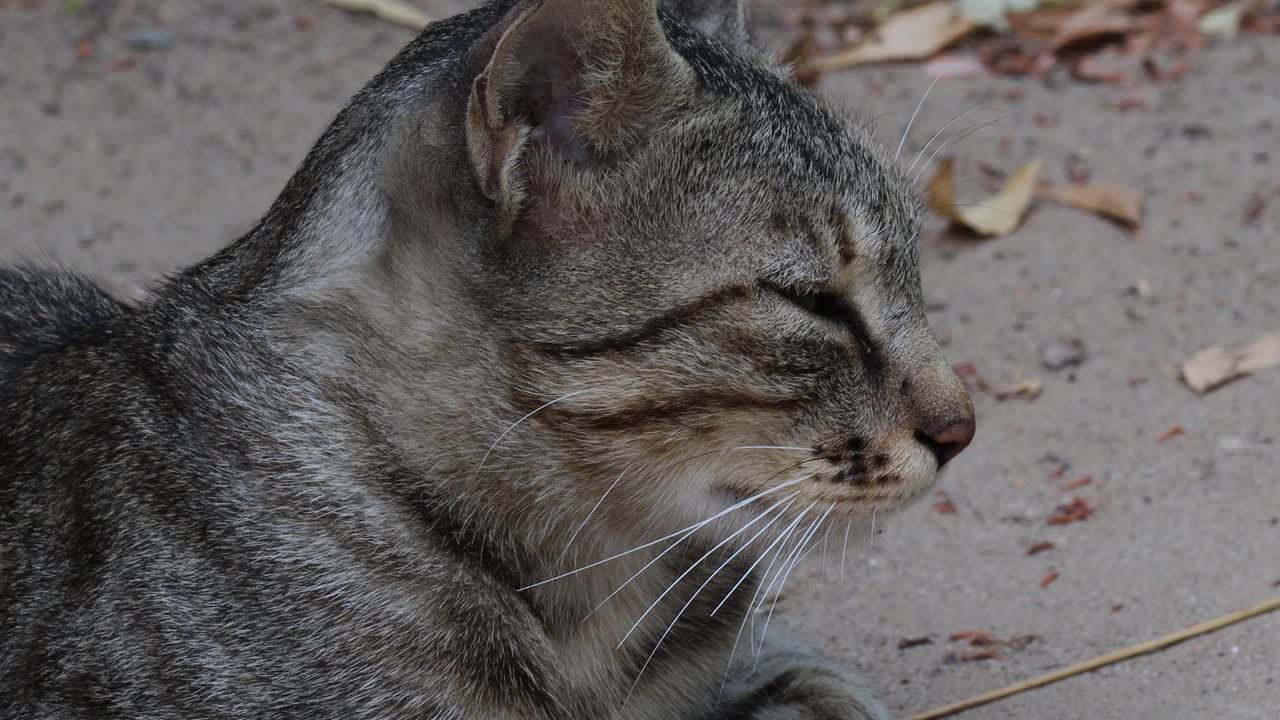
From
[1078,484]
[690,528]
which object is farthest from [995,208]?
[690,528]

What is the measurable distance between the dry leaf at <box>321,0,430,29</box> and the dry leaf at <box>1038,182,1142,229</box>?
3.42 m

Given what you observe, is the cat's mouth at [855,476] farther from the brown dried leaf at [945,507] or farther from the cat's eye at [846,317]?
the brown dried leaf at [945,507]

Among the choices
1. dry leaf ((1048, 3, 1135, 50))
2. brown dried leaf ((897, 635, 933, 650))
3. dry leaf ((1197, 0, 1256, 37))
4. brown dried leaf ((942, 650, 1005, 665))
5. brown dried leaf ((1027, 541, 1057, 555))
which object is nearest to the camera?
brown dried leaf ((942, 650, 1005, 665))

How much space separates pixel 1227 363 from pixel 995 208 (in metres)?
1.34

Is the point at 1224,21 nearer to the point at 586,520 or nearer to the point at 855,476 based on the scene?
the point at 855,476

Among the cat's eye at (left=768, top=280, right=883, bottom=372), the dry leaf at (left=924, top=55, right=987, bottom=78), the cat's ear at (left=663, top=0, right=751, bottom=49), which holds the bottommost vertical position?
the dry leaf at (left=924, top=55, right=987, bottom=78)

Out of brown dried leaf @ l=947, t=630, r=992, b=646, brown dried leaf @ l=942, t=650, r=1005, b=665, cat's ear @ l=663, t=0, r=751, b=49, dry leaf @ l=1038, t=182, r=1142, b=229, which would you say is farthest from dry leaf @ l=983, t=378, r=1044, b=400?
cat's ear @ l=663, t=0, r=751, b=49

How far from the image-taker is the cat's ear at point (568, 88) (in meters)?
2.87

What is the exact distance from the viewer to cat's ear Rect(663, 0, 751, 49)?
12.6 feet

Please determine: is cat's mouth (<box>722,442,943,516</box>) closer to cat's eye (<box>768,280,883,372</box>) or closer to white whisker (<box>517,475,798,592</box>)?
white whisker (<box>517,475,798,592</box>)

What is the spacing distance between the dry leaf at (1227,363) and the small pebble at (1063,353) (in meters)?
0.40

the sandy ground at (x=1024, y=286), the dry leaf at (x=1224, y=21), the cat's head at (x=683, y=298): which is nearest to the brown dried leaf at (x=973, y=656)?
the sandy ground at (x=1024, y=286)

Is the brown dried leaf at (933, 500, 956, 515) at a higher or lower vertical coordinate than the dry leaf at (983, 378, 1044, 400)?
lower

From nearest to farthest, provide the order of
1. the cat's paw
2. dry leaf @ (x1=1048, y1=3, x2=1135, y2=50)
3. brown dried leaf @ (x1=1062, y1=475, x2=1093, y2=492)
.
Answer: the cat's paw → brown dried leaf @ (x1=1062, y1=475, x2=1093, y2=492) → dry leaf @ (x1=1048, y1=3, x2=1135, y2=50)
